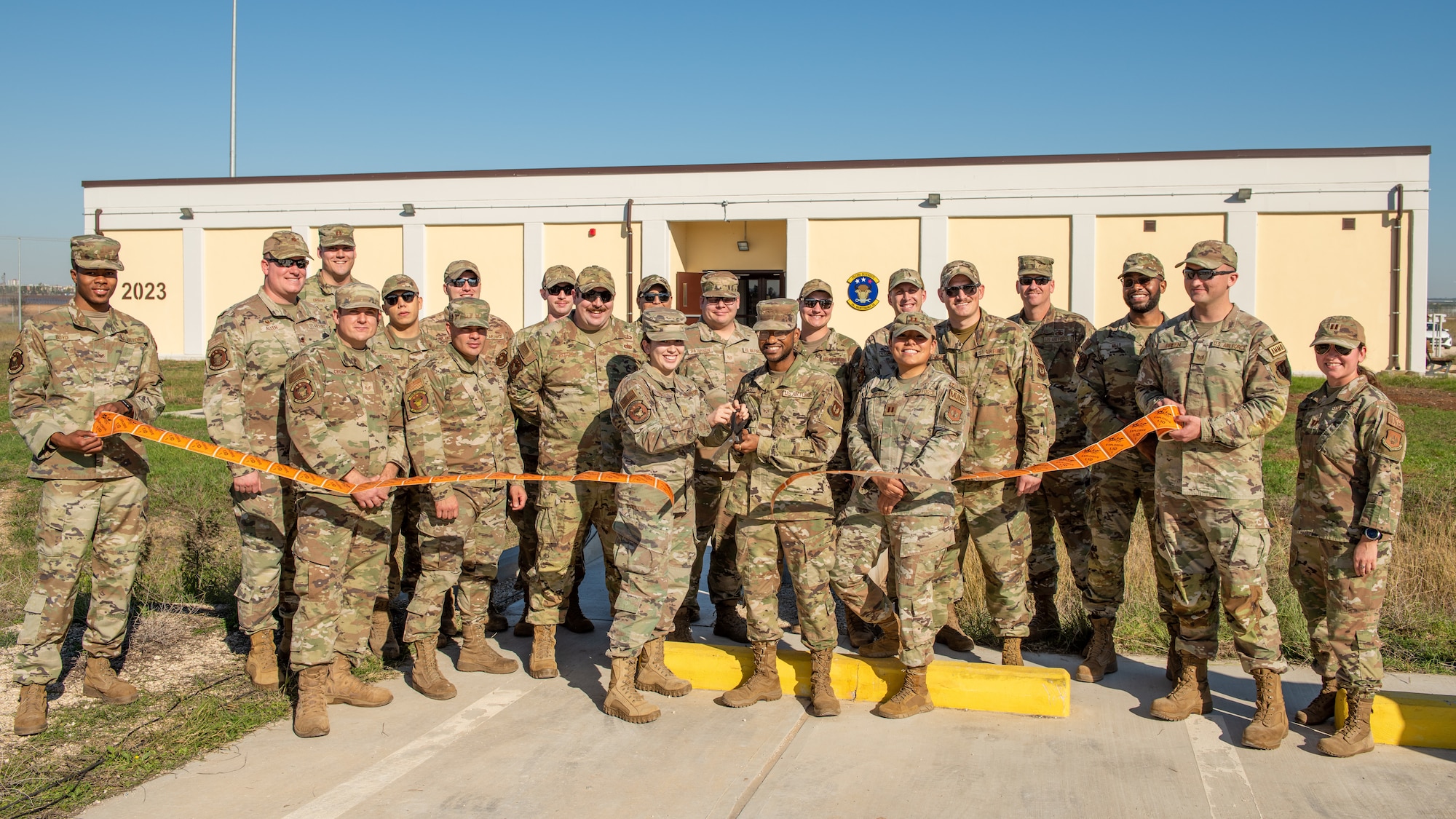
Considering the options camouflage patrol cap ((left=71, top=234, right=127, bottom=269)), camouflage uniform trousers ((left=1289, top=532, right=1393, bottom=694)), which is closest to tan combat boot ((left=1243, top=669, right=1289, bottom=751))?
camouflage uniform trousers ((left=1289, top=532, right=1393, bottom=694))

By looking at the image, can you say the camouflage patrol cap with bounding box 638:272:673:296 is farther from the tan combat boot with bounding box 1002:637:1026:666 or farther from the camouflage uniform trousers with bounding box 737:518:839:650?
the tan combat boot with bounding box 1002:637:1026:666

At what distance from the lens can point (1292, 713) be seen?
521 cm

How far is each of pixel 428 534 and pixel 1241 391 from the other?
13.9 feet

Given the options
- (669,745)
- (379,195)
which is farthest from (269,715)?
(379,195)

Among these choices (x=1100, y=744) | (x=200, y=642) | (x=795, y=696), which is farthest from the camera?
(x=200, y=642)

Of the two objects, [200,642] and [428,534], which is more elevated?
[428,534]

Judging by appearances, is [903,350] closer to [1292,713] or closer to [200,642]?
[1292,713]

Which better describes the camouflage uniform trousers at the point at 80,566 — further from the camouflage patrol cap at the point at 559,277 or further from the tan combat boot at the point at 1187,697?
the tan combat boot at the point at 1187,697

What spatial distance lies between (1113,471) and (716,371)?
2.33 m

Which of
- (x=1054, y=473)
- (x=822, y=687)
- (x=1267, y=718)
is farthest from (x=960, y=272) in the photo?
(x=1267, y=718)

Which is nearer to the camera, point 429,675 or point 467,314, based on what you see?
point 429,675

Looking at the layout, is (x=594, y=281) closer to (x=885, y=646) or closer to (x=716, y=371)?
(x=716, y=371)

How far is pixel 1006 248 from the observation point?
2258cm

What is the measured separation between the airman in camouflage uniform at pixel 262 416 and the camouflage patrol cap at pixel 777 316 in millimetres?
2571
